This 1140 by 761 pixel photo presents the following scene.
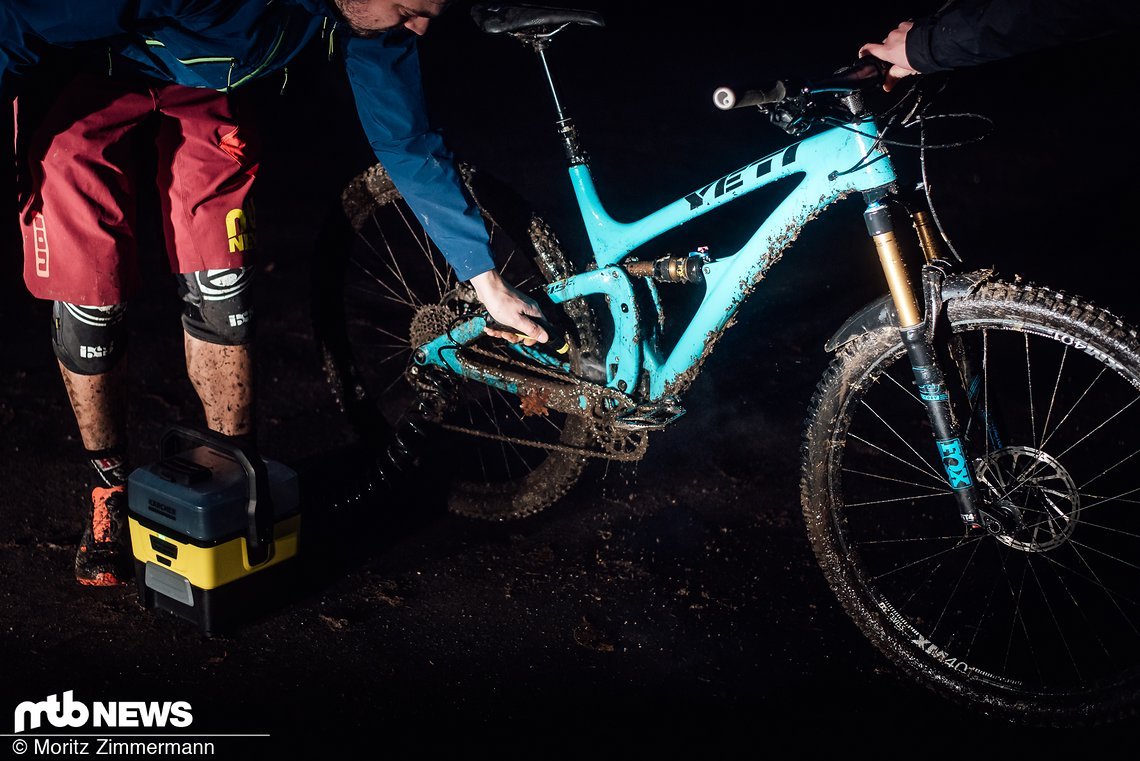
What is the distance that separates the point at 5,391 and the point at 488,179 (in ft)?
7.83

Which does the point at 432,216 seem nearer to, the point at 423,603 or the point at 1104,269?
the point at 423,603

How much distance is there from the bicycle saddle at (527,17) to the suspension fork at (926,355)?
3.35 feet

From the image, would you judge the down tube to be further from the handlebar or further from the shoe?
the shoe

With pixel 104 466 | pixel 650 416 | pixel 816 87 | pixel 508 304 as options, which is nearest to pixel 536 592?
pixel 650 416

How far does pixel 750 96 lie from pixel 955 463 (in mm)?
1065

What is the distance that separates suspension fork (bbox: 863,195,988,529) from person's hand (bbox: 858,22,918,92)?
0.32 m

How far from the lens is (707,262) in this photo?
2822 mm

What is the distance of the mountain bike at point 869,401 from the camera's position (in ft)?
7.80

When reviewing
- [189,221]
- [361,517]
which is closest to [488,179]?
[189,221]

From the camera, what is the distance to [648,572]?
10.4 ft

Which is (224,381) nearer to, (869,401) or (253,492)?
(253,492)

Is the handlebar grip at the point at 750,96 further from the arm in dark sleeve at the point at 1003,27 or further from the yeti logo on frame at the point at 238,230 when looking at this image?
the yeti logo on frame at the point at 238,230

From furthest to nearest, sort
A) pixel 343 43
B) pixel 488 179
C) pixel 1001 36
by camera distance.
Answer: pixel 488 179, pixel 343 43, pixel 1001 36

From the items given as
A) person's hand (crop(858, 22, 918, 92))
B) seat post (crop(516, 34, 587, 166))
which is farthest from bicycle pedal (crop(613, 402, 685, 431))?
person's hand (crop(858, 22, 918, 92))
